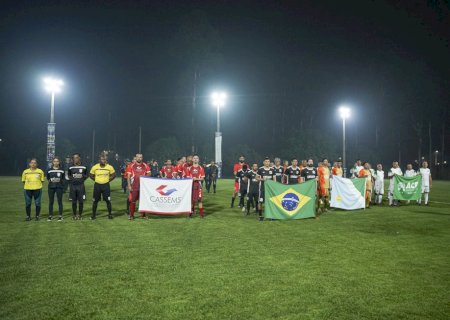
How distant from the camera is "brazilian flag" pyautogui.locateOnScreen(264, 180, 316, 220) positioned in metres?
12.6

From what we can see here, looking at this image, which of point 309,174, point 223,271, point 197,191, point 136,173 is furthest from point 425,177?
point 223,271

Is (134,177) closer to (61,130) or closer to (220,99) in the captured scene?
(220,99)

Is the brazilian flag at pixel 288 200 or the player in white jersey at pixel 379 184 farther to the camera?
the player in white jersey at pixel 379 184

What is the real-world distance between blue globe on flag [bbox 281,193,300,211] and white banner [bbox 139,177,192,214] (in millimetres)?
3407

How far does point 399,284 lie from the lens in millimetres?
5836

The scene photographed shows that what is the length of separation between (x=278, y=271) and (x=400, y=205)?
13.9 metres

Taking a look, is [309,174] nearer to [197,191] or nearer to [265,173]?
[265,173]

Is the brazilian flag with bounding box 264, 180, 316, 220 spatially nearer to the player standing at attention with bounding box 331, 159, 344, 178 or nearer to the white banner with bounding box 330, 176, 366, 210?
the white banner with bounding box 330, 176, 366, 210

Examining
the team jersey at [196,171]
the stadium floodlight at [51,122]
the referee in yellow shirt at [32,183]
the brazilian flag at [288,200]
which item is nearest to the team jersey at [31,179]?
the referee in yellow shirt at [32,183]

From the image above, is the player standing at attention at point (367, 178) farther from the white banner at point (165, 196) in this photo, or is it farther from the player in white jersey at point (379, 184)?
the white banner at point (165, 196)

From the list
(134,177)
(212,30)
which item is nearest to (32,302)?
(134,177)

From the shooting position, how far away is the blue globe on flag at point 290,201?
41.7 ft

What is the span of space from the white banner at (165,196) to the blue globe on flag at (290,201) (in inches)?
134

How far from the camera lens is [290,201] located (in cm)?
1279
